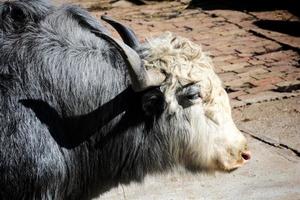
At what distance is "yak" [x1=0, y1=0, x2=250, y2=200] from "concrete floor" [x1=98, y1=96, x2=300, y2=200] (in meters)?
0.92

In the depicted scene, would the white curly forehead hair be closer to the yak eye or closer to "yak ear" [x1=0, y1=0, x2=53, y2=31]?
the yak eye

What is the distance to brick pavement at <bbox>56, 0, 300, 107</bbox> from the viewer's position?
817 centimetres

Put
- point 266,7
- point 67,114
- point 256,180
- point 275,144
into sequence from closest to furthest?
point 67,114 → point 256,180 → point 275,144 → point 266,7

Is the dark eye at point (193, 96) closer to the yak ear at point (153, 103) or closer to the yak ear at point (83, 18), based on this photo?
the yak ear at point (153, 103)

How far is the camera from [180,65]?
409 cm

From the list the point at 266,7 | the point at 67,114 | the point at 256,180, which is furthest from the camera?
the point at 266,7

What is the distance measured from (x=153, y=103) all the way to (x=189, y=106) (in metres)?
Result: 0.24

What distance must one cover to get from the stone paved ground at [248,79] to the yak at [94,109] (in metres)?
0.39

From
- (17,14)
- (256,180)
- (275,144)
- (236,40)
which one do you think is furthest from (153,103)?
(236,40)

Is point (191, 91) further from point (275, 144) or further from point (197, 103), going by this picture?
point (275, 144)

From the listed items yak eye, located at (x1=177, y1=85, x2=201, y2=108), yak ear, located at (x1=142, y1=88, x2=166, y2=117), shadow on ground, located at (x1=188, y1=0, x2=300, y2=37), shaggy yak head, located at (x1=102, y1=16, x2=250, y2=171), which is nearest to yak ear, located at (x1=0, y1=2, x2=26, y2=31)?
shaggy yak head, located at (x1=102, y1=16, x2=250, y2=171)

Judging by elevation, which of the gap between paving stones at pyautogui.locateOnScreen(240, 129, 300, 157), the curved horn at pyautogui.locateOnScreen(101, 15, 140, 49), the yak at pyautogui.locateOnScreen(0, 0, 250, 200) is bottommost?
the gap between paving stones at pyautogui.locateOnScreen(240, 129, 300, 157)

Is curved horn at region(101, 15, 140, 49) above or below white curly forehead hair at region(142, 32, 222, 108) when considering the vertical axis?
above

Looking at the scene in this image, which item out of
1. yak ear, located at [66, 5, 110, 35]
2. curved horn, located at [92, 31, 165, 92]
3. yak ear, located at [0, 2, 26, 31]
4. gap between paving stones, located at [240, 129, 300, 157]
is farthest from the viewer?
gap between paving stones, located at [240, 129, 300, 157]
